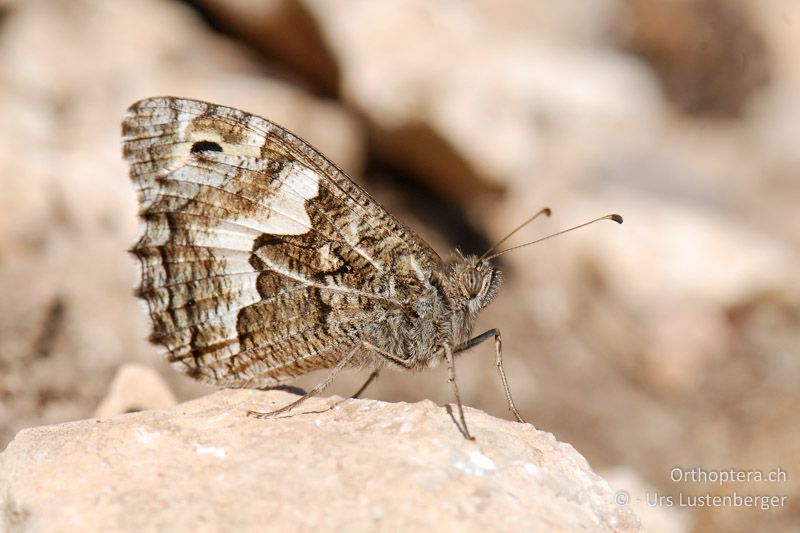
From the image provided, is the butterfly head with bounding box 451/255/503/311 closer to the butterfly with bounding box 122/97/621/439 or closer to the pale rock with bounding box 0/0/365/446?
the butterfly with bounding box 122/97/621/439

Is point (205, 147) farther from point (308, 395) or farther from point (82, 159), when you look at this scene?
point (82, 159)

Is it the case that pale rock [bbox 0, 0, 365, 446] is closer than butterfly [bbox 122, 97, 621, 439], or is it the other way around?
butterfly [bbox 122, 97, 621, 439]

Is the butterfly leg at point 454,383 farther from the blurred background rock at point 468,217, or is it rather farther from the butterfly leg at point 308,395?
the blurred background rock at point 468,217

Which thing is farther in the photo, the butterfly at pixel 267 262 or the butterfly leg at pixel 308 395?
the butterfly at pixel 267 262

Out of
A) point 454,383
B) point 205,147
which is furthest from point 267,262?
point 454,383

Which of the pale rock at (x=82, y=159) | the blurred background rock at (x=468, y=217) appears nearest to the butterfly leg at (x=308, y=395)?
the pale rock at (x=82, y=159)

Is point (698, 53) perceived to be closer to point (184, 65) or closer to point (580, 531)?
point (184, 65)

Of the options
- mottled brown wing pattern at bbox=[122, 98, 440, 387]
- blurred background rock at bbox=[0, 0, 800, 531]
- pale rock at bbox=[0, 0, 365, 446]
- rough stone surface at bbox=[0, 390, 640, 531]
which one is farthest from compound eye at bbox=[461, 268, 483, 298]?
pale rock at bbox=[0, 0, 365, 446]
